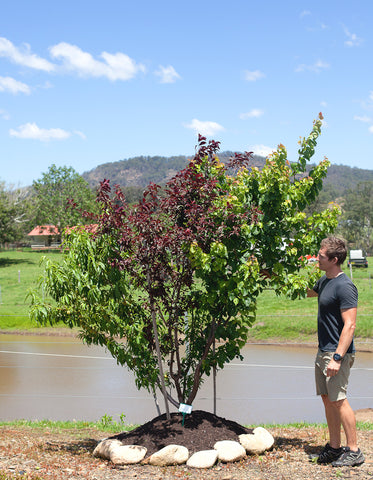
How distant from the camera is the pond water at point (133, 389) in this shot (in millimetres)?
9742

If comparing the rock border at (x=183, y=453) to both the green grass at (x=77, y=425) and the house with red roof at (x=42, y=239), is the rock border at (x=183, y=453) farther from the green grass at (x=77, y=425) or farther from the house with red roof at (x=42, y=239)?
the house with red roof at (x=42, y=239)

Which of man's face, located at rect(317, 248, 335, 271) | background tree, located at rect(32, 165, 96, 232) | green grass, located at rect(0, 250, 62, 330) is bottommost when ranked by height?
green grass, located at rect(0, 250, 62, 330)

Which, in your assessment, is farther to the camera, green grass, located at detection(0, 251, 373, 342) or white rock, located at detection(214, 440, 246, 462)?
green grass, located at detection(0, 251, 373, 342)

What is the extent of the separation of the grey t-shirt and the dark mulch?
5.22 ft

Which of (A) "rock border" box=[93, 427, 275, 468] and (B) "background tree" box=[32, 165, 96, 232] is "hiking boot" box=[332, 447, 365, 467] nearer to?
(A) "rock border" box=[93, 427, 275, 468]

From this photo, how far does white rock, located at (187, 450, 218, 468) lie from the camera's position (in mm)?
5586

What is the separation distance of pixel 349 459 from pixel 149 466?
6.50 ft

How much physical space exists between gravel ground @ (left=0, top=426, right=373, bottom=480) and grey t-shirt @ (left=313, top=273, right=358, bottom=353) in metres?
1.19

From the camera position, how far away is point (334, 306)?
5.40m

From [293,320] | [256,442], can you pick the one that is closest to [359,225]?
[293,320]

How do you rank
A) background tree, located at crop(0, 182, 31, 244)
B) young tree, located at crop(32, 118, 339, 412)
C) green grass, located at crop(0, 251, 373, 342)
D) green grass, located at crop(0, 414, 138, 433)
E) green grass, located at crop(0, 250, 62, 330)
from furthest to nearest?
background tree, located at crop(0, 182, 31, 244), green grass, located at crop(0, 250, 62, 330), green grass, located at crop(0, 251, 373, 342), green grass, located at crop(0, 414, 138, 433), young tree, located at crop(32, 118, 339, 412)

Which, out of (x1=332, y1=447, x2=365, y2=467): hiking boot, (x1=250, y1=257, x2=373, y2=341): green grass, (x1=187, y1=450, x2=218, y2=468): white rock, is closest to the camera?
(x1=332, y1=447, x2=365, y2=467): hiking boot

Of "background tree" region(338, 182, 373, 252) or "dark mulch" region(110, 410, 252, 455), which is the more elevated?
"background tree" region(338, 182, 373, 252)

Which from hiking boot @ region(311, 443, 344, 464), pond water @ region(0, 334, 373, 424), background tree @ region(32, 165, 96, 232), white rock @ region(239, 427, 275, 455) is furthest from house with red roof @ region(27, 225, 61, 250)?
hiking boot @ region(311, 443, 344, 464)
